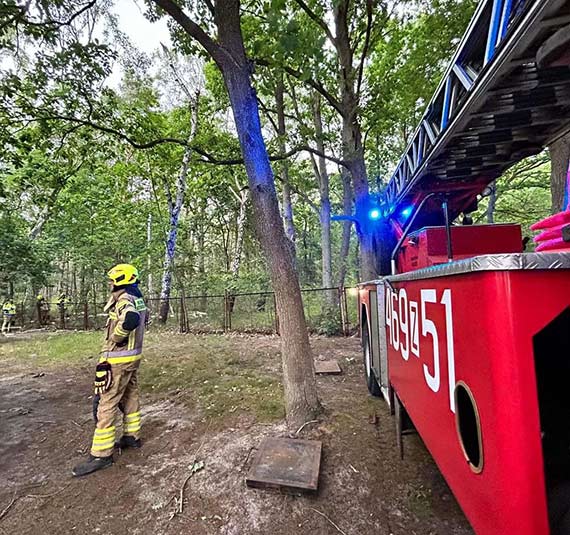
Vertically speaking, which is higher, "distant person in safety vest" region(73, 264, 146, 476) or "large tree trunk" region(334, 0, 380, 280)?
"large tree trunk" region(334, 0, 380, 280)

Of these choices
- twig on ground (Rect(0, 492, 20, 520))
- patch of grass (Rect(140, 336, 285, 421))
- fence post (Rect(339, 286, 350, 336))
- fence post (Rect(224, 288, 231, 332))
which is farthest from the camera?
fence post (Rect(224, 288, 231, 332))

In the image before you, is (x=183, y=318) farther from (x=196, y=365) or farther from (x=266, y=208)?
(x=266, y=208)

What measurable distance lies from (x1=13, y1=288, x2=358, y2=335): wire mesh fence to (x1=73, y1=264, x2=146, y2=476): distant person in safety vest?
6332 millimetres

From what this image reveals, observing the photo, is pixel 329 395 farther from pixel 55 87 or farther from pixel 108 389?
pixel 55 87

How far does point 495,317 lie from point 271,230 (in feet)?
10.2

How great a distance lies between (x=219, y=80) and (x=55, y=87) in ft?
17.7

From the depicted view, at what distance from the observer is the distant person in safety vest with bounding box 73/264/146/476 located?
10.1 feet

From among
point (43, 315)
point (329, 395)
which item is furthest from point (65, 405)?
A: point (43, 315)

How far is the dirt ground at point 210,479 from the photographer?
7.55 feet

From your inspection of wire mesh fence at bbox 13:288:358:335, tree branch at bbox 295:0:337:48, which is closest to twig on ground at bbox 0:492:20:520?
wire mesh fence at bbox 13:288:358:335

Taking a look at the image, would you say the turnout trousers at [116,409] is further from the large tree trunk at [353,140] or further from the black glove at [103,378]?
the large tree trunk at [353,140]

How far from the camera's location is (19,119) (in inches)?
226

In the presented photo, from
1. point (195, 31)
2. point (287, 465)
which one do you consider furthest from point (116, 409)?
point (195, 31)

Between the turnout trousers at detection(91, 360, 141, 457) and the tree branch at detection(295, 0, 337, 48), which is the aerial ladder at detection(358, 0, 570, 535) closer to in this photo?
the turnout trousers at detection(91, 360, 141, 457)
